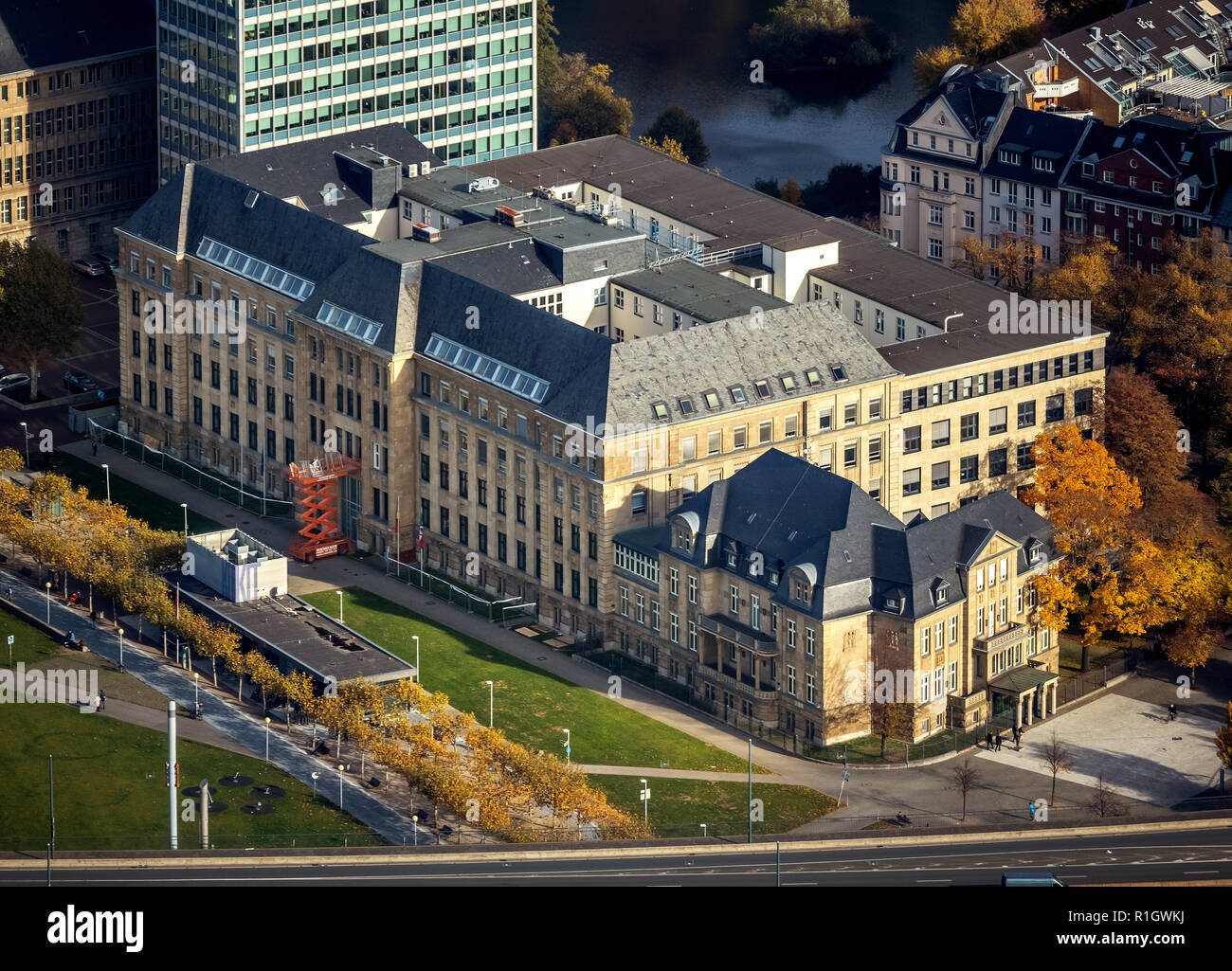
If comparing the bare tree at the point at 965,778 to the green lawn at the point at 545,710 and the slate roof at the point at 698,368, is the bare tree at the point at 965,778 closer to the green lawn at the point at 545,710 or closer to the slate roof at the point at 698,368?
the green lawn at the point at 545,710

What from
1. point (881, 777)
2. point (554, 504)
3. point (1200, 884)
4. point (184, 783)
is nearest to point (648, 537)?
point (554, 504)

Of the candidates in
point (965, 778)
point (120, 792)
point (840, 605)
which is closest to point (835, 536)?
point (840, 605)

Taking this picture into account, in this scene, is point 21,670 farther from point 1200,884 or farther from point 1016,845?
point 1200,884

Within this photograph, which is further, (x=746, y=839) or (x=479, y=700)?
(x=479, y=700)

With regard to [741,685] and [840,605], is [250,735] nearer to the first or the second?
[741,685]

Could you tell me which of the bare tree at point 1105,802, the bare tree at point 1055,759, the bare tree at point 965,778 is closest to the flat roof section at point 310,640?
the bare tree at point 965,778

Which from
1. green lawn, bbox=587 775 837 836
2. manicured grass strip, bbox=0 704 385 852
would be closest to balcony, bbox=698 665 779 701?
green lawn, bbox=587 775 837 836
